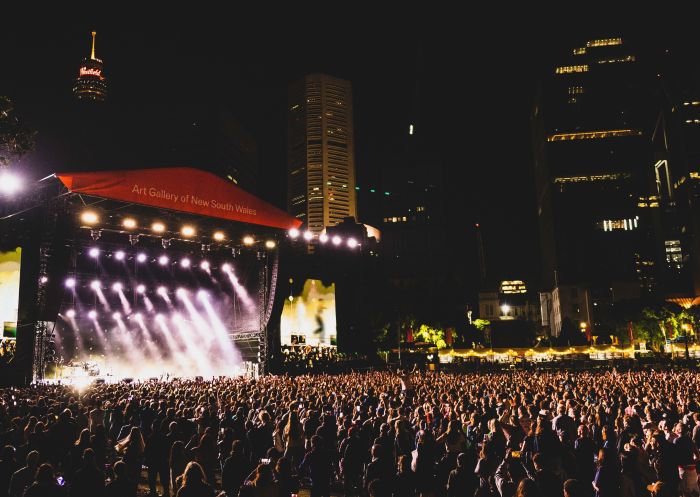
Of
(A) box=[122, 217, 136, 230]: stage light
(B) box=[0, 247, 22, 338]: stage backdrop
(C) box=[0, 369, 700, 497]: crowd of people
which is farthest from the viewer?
(B) box=[0, 247, 22, 338]: stage backdrop

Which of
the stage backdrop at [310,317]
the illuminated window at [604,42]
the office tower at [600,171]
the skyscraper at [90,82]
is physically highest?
the illuminated window at [604,42]

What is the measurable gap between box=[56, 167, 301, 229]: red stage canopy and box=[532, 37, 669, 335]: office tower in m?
97.0

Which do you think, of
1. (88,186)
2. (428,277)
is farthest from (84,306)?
(428,277)

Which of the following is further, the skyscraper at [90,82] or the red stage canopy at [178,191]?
the skyscraper at [90,82]

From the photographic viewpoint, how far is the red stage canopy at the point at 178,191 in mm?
18484

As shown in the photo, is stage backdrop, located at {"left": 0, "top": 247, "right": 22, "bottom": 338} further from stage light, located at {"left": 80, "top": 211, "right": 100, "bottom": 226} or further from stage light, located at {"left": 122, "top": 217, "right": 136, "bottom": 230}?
stage light, located at {"left": 122, "top": 217, "right": 136, "bottom": 230}

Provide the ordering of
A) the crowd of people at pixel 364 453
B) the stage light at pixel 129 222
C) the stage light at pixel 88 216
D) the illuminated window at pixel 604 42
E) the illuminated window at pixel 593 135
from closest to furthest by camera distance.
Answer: the crowd of people at pixel 364 453
the stage light at pixel 88 216
the stage light at pixel 129 222
the illuminated window at pixel 593 135
the illuminated window at pixel 604 42

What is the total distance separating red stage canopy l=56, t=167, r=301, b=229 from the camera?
18.5 m

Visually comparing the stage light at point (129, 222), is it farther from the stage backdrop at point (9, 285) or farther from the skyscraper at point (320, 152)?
the skyscraper at point (320, 152)

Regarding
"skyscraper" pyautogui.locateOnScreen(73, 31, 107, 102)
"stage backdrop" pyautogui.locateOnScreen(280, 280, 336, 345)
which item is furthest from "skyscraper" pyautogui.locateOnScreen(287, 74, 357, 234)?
"skyscraper" pyautogui.locateOnScreen(73, 31, 107, 102)

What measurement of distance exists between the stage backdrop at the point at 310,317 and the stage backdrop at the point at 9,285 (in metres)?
17.3

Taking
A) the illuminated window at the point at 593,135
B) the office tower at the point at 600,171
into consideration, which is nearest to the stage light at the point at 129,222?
the office tower at the point at 600,171

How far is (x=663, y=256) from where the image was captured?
117000 mm

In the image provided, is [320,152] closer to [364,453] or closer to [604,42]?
[604,42]
